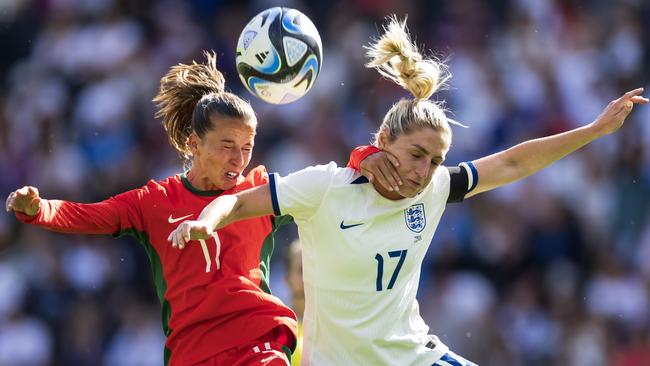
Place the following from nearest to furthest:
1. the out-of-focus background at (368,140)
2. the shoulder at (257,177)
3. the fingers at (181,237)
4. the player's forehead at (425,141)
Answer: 1. the fingers at (181,237)
2. the player's forehead at (425,141)
3. the shoulder at (257,177)
4. the out-of-focus background at (368,140)

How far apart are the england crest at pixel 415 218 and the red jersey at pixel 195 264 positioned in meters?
0.76

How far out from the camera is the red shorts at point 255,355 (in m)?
5.29

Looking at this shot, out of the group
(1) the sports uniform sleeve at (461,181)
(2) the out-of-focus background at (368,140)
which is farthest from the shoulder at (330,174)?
(2) the out-of-focus background at (368,140)

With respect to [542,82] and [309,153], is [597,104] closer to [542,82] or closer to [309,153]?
[542,82]

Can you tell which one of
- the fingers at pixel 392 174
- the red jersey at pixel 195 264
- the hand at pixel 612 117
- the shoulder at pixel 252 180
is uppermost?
the hand at pixel 612 117

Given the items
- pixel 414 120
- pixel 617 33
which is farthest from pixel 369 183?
pixel 617 33

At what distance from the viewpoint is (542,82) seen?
11266 mm

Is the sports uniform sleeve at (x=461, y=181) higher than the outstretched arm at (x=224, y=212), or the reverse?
the sports uniform sleeve at (x=461, y=181)

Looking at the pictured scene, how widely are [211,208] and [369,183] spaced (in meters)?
Result: 0.76

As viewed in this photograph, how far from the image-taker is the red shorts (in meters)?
5.29

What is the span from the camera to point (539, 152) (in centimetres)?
542

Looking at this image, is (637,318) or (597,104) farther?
(597,104)

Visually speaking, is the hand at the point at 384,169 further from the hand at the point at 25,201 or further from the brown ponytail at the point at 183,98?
the hand at the point at 25,201

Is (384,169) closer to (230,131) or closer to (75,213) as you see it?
(230,131)
